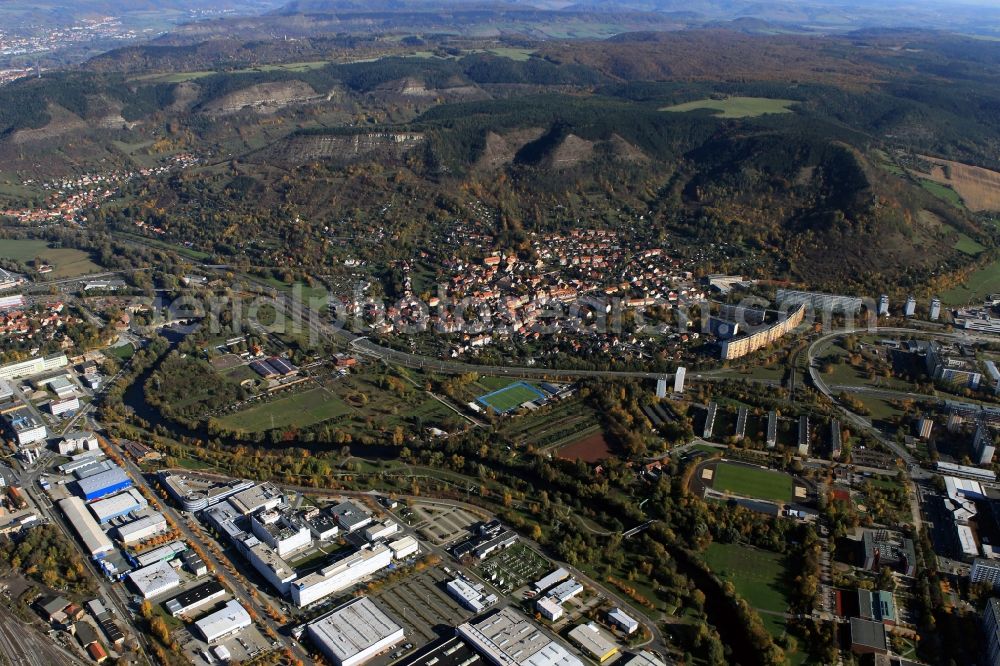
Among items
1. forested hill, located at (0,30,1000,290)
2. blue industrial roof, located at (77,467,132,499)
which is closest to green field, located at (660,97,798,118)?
forested hill, located at (0,30,1000,290)

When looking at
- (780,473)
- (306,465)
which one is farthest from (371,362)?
(780,473)

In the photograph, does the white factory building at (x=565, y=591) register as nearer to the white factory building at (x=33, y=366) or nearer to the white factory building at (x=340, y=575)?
the white factory building at (x=340, y=575)

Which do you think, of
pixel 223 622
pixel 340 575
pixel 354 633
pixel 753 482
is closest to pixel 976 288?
A: pixel 753 482

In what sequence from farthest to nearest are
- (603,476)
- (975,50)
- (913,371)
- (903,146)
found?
(975,50)
(903,146)
(913,371)
(603,476)

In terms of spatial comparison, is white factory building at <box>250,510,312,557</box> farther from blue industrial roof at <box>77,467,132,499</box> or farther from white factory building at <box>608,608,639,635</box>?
white factory building at <box>608,608,639,635</box>

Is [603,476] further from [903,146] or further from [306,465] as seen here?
[903,146]

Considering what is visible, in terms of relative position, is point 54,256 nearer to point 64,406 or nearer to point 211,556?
point 64,406

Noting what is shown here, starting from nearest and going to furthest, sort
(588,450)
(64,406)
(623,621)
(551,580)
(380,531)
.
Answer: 1. (623,621)
2. (551,580)
3. (380,531)
4. (588,450)
5. (64,406)
